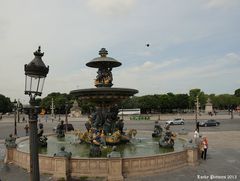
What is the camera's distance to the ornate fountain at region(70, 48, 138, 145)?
19719mm

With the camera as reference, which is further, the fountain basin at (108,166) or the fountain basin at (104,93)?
the fountain basin at (104,93)

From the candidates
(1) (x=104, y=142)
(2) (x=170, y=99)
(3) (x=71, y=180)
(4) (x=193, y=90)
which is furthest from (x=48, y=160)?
(4) (x=193, y=90)

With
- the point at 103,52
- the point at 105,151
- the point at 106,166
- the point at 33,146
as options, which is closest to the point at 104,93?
the point at 105,151

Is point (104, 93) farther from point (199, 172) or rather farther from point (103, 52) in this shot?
point (199, 172)

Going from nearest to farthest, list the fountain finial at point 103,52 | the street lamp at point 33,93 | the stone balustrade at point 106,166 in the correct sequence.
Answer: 1. the street lamp at point 33,93
2. the stone balustrade at point 106,166
3. the fountain finial at point 103,52

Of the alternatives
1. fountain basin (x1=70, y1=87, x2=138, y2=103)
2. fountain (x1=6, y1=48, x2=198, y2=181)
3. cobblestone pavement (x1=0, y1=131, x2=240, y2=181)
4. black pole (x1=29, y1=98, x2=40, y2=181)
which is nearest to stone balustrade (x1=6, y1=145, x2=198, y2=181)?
fountain (x1=6, y1=48, x2=198, y2=181)

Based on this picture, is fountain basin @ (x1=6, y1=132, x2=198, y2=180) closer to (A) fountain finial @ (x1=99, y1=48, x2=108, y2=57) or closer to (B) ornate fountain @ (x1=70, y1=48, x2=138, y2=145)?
(B) ornate fountain @ (x1=70, y1=48, x2=138, y2=145)

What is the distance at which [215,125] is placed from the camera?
48.5 meters

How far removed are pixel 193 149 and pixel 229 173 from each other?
231 centimetres

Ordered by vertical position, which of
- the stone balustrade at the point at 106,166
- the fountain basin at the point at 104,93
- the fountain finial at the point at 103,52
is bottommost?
the stone balustrade at the point at 106,166

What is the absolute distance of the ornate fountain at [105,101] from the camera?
1972cm

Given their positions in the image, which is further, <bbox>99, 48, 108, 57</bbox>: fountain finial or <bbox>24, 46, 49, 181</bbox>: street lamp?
<bbox>99, 48, 108, 57</bbox>: fountain finial

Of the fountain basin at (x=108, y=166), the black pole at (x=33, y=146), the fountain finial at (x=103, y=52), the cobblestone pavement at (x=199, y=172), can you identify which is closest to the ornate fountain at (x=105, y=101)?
the fountain finial at (x=103, y=52)

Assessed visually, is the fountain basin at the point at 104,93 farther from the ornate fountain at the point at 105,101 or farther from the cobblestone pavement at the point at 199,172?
the cobblestone pavement at the point at 199,172
